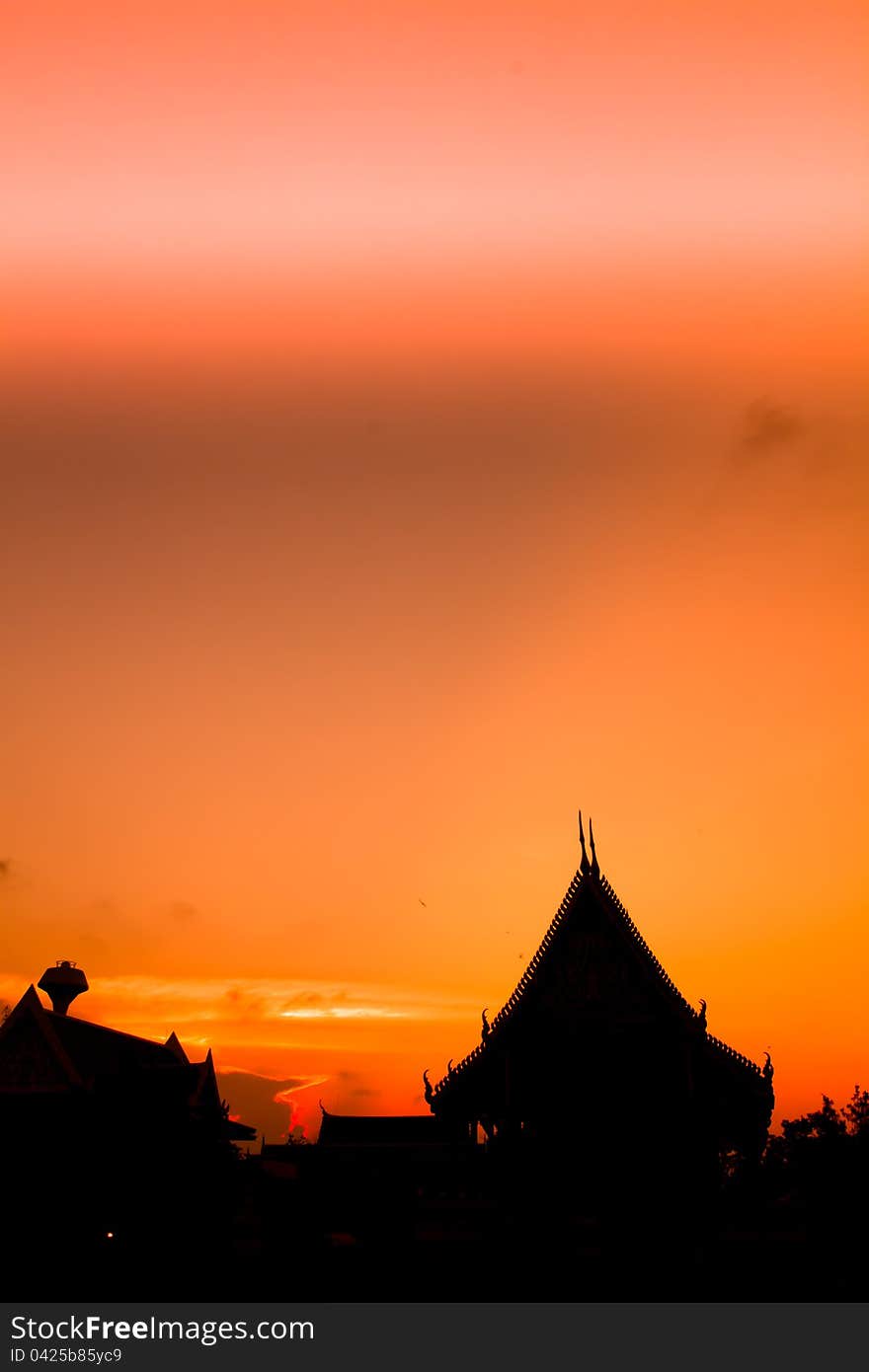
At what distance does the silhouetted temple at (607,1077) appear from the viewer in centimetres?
2384

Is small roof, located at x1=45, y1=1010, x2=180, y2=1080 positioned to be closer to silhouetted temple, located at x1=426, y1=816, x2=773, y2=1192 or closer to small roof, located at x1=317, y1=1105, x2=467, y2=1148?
small roof, located at x1=317, y1=1105, x2=467, y2=1148

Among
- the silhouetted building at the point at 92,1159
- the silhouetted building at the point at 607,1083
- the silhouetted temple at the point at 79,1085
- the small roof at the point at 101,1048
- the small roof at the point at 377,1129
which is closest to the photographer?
the silhouetted building at the point at 607,1083

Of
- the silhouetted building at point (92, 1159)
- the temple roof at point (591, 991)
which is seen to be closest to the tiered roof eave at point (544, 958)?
the temple roof at point (591, 991)

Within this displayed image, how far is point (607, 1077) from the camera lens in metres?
24.2

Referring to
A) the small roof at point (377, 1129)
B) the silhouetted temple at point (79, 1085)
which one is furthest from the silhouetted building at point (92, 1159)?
the small roof at point (377, 1129)

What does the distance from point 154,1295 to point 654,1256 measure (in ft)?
35.2

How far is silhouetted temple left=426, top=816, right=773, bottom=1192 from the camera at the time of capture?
2384 centimetres

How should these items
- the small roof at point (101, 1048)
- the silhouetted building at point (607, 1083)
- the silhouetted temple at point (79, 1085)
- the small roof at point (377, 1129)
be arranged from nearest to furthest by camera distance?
the silhouetted building at point (607, 1083), the silhouetted temple at point (79, 1085), the small roof at point (101, 1048), the small roof at point (377, 1129)

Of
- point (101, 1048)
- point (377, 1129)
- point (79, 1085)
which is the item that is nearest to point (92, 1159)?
point (79, 1085)

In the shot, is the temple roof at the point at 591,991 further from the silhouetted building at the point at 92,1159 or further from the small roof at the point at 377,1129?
the small roof at the point at 377,1129

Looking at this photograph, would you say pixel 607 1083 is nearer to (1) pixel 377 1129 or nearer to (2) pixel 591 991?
(2) pixel 591 991

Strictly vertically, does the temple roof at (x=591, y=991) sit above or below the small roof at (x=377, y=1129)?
above

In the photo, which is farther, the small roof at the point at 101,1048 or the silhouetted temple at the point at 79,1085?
the small roof at the point at 101,1048

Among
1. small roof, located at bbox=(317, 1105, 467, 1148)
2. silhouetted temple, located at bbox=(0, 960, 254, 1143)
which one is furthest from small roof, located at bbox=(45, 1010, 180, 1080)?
small roof, located at bbox=(317, 1105, 467, 1148)
